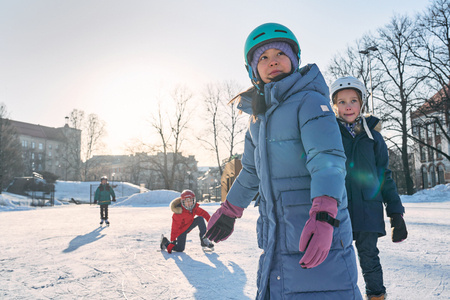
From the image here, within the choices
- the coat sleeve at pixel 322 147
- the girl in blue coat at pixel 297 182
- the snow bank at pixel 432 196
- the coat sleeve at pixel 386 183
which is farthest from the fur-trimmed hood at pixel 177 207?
the snow bank at pixel 432 196

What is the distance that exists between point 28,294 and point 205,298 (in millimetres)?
1629

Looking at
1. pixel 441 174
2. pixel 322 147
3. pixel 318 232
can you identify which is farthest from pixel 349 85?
pixel 441 174

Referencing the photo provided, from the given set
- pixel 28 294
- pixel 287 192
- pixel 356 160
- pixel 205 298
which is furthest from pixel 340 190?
pixel 28 294

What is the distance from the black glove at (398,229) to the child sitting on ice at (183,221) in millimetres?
3047

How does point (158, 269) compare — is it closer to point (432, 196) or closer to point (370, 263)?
point (370, 263)

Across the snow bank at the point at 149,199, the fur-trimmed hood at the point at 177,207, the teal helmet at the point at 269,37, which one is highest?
the teal helmet at the point at 269,37

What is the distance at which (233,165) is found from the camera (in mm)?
19609

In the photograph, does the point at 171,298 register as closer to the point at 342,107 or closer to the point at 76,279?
the point at 76,279

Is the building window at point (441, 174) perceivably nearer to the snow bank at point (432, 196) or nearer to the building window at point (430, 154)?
the building window at point (430, 154)

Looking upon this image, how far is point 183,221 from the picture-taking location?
17.3ft

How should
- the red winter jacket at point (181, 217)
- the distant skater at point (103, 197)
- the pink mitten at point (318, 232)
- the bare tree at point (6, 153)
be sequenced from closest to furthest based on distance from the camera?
1. the pink mitten at point (318, 232)
2. the red winter jacket at point (181, 217)
3. the distant skater at point (103, 197)
4. the bare tree at point (6, 153)

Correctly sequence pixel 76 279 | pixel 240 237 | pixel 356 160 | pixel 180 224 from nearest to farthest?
pixel 356 160 → pixel 76 279 → pixel 180 224 → pixel 240 237

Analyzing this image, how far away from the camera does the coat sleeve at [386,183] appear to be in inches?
97.5

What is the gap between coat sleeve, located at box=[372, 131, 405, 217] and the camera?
2.48 metres
